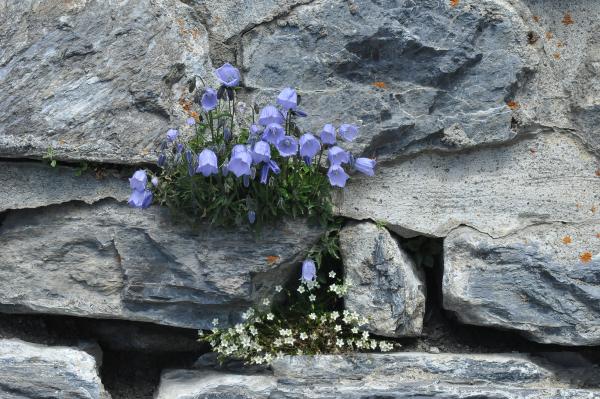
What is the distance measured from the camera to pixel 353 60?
4.93 metres

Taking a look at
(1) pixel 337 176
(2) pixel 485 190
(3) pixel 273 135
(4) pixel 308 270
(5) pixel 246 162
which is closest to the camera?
(5) pixel 246 162

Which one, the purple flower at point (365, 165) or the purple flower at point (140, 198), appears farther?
the purple flower at point (365, 165)

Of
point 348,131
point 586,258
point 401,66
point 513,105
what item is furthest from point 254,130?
point 586,258

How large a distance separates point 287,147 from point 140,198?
784 millimetres

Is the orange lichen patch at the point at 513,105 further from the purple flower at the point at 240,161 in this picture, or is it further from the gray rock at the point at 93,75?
the gray rock at the point at 93,75

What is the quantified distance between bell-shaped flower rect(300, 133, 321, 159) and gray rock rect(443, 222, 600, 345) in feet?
2.94

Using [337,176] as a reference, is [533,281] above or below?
below

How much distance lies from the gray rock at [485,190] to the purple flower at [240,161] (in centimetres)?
72

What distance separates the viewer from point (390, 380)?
186 inches

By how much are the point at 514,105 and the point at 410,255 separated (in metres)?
0.99

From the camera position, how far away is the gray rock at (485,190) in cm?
490

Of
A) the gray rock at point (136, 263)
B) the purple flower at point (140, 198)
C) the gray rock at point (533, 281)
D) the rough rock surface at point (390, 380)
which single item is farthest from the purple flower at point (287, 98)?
the rough rock surface at point (390, 380)

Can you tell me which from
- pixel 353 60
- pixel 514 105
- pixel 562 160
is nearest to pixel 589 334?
pixel 562 160

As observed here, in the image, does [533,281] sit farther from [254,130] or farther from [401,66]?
[254,130]
